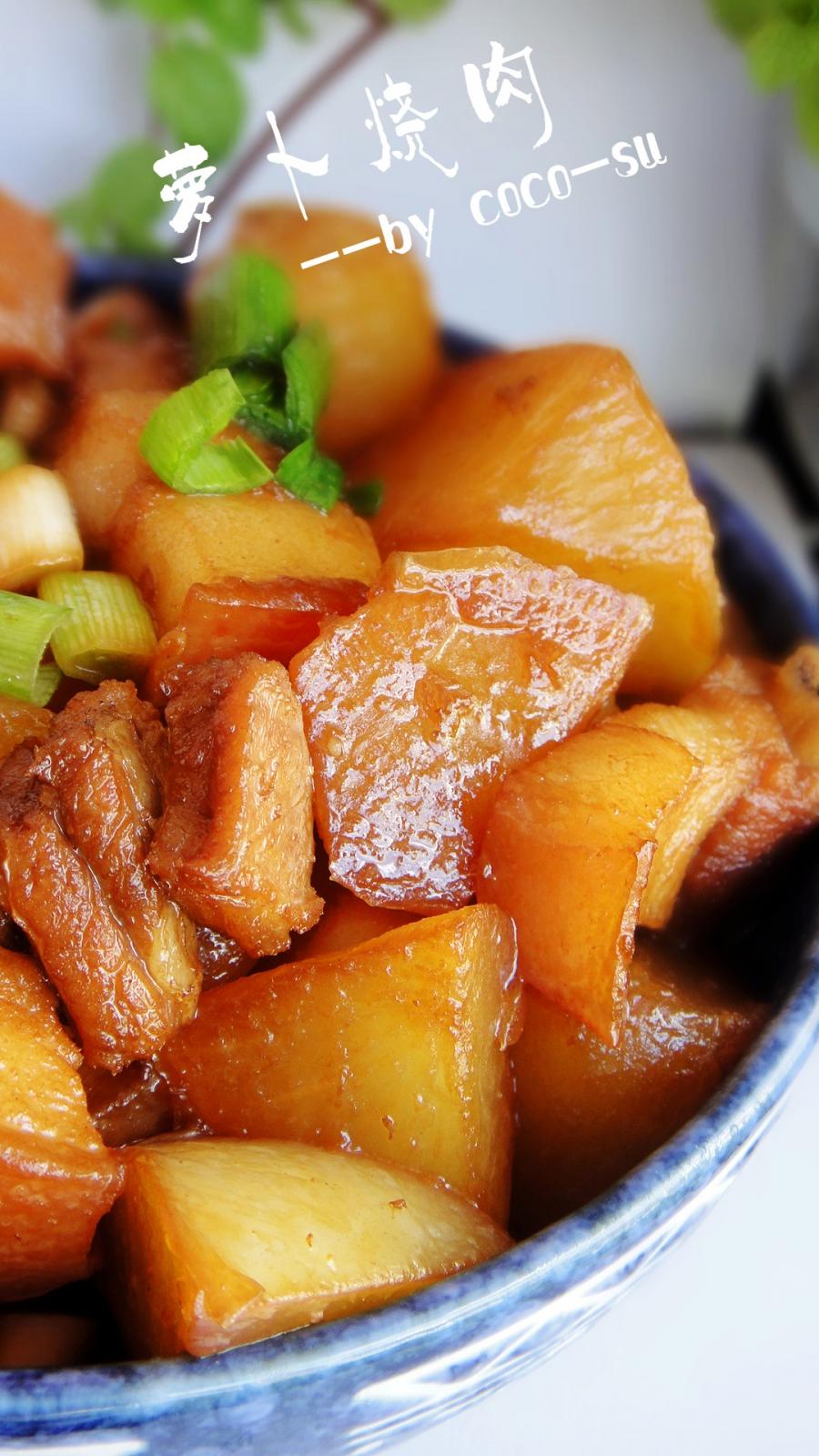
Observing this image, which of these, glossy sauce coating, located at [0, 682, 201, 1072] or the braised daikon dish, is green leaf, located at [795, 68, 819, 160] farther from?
glossy sauce coating, located at [0, 682, 201, 1072]

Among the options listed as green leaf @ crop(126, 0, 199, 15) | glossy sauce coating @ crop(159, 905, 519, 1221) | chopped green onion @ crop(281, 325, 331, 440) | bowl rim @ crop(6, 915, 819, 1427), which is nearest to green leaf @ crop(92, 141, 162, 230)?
green leaf @ crop(126, 0, 199, 15)

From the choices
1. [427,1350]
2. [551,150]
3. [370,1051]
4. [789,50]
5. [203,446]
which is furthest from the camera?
[551,150]

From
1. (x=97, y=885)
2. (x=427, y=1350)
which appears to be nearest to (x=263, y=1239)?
(x=427, y=1350)

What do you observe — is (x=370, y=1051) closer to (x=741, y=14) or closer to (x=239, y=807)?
(x=239, y=807)

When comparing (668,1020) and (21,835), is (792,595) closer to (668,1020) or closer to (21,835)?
(668,1020)

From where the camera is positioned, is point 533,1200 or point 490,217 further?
point 490,217

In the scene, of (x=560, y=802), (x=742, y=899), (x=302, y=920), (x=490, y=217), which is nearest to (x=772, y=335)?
(x=490, y=217)
